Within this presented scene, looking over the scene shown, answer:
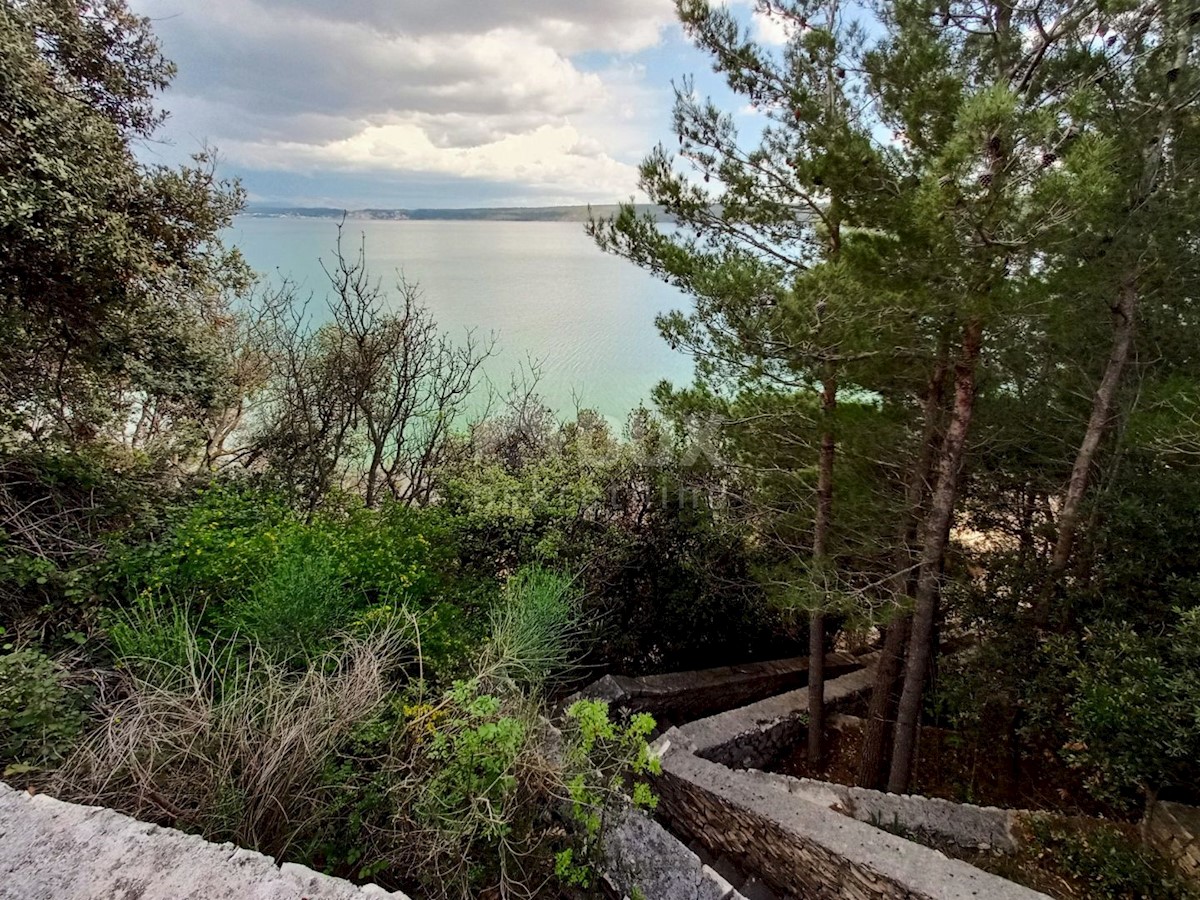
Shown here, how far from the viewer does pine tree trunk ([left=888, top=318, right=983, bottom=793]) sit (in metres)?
3.82

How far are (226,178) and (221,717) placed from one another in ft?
19.5

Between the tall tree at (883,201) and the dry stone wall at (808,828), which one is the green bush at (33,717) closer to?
the dry stone wall at (808,828)

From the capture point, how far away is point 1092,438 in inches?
162

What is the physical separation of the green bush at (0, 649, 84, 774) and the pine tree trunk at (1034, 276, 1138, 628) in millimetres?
5880

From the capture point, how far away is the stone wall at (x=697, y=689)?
5102mm

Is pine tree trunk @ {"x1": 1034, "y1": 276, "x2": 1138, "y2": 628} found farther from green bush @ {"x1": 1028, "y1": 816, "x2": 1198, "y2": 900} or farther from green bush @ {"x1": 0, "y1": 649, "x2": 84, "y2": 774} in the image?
green bush @ {"x1": 0, "y1": 649, "x2": 84, "y2": 774}

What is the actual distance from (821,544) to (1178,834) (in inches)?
103

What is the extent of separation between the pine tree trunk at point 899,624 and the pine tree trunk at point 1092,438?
0.91 meters

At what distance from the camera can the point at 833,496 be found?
5281 millimetres

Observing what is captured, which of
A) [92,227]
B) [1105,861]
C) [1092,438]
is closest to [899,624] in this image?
[1105,861]

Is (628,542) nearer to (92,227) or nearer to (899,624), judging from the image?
(899,624)

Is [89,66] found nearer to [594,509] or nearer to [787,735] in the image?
[594,509]

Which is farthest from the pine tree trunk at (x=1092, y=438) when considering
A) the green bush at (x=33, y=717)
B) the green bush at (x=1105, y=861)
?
the green bush at (x=33, y=717)

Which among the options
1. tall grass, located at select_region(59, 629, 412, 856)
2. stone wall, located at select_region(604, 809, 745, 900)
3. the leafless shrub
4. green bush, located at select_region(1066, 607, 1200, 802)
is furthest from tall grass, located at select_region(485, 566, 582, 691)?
the leafless shrub
